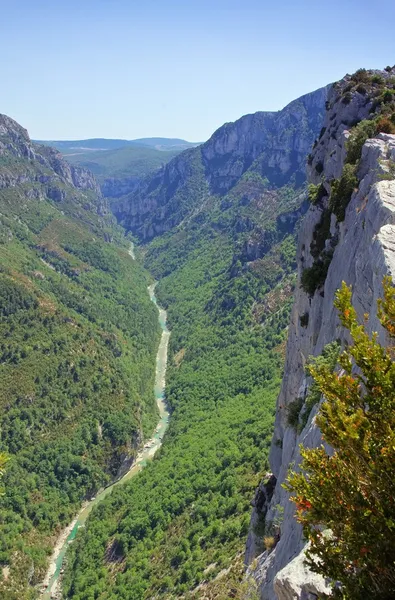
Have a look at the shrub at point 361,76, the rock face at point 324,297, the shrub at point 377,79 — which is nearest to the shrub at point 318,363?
the rock face at point 324,297

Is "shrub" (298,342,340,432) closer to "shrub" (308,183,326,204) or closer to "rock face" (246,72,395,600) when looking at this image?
"rock face" (246,72,395,600)

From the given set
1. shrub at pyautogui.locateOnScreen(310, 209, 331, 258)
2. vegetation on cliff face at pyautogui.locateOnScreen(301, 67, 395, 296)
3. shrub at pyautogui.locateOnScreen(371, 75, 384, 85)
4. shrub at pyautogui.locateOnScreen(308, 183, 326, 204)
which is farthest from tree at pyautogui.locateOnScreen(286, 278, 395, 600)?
shrub at pyautogui.locateOnScreen(371, 75, 384, 85)

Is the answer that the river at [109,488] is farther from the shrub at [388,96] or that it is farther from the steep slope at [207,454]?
the shrub at [388,96]

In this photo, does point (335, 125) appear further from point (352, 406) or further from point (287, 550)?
point (352, 406)

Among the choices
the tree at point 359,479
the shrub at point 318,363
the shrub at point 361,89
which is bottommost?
the shrub at point 318,363

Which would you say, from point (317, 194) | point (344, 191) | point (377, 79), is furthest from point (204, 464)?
point (377, 79)

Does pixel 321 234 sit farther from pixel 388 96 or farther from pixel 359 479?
pixel 359 479
